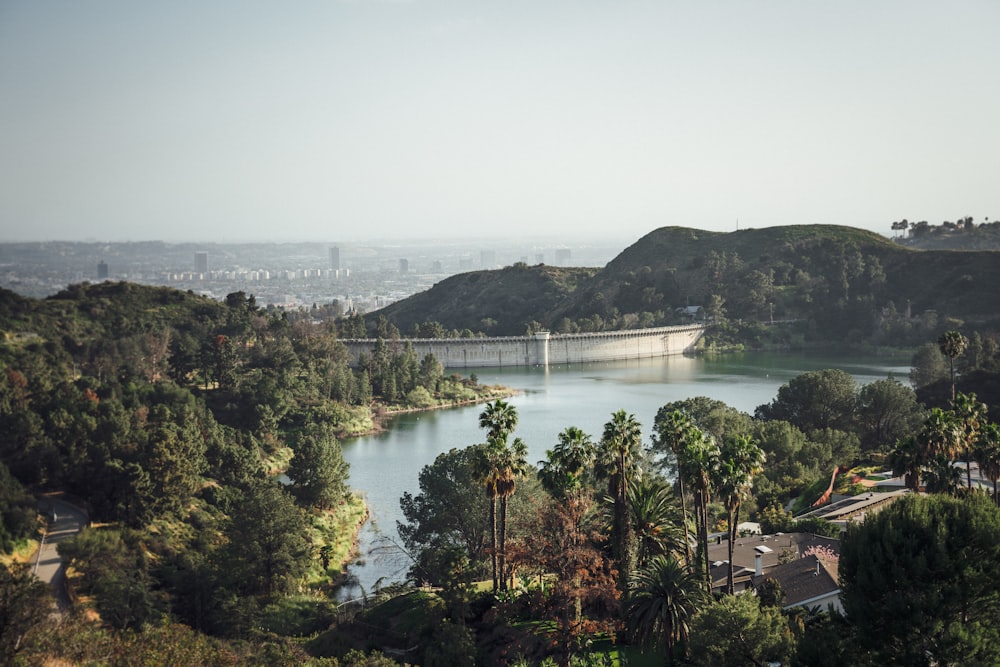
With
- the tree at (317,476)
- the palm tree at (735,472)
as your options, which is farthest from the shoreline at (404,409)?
the palm tree at (735,472)

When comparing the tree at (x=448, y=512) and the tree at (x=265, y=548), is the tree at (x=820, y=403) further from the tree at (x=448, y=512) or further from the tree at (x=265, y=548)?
the tree at (x=265, y=548)

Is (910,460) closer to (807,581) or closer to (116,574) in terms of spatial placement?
(807,581)

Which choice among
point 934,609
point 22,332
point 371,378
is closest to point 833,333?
point 371,378

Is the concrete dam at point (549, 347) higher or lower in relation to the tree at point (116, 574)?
lower

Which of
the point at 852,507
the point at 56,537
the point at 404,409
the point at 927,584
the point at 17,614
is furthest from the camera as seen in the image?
the point at 404,409

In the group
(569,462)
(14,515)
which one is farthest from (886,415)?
(14,515)

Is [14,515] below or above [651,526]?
below
